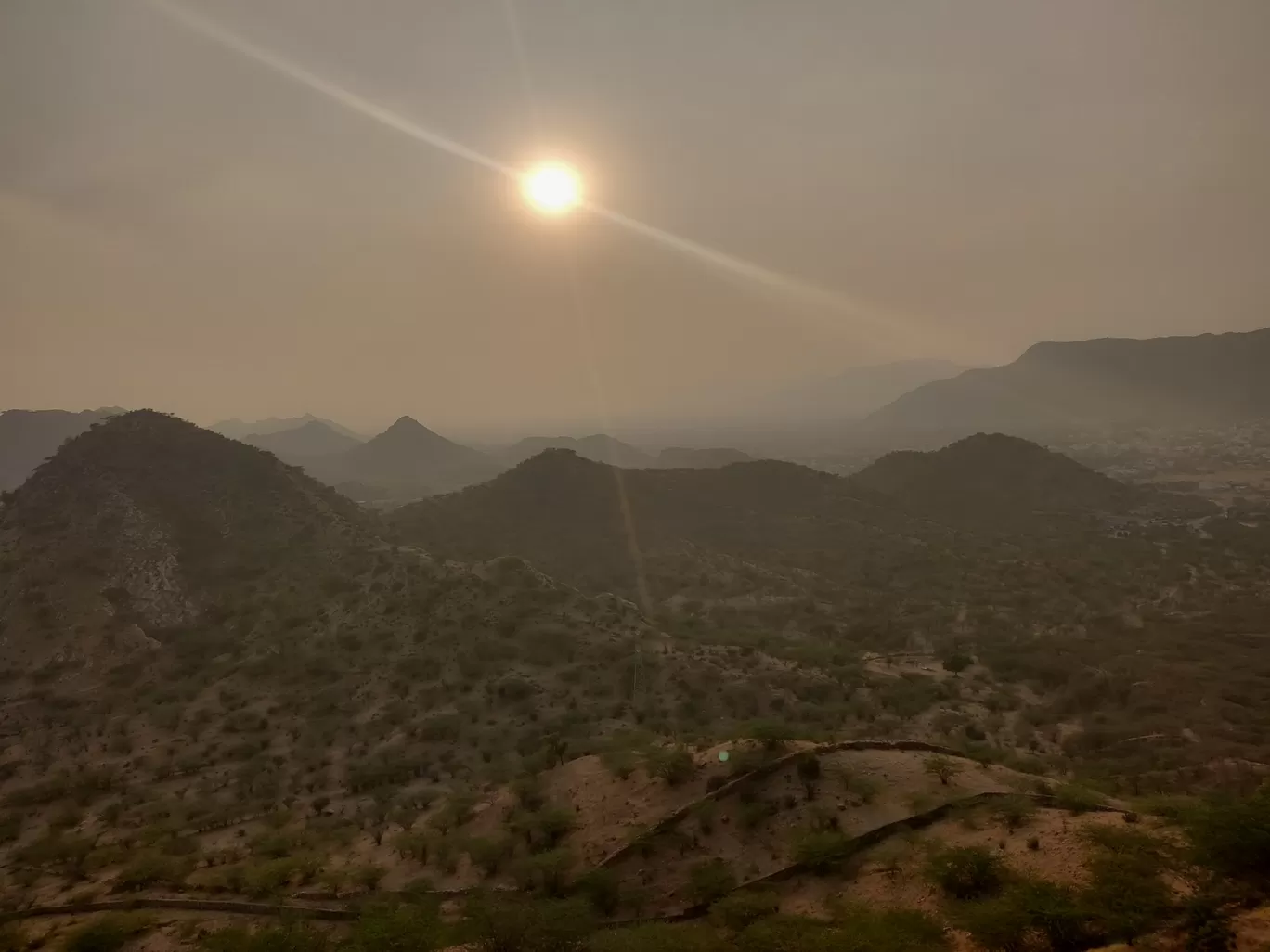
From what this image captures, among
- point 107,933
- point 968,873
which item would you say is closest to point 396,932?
point 107,933

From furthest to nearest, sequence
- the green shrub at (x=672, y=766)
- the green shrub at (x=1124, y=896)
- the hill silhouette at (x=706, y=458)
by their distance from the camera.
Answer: the hill silhouette at (x=706, y=458) < the green shrub at (x=672, y=766) < the green shrub at (x=1124, y=896)

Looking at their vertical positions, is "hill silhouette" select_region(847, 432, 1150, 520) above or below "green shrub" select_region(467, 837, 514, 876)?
above

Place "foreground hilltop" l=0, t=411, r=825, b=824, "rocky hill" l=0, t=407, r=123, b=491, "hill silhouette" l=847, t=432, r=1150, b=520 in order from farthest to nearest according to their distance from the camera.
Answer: "rocky hill" l=0, t=407, r=123, b=491 → "hill silhouette" l=847, t=432, r=1150, b=520 → "foreground hilltop" l=0, t=411, r=825, b=824

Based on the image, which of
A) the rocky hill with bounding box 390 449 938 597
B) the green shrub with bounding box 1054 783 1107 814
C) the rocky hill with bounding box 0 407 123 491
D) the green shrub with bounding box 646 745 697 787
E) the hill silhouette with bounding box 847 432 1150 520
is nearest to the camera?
the green shrub with bounding box 1054 783 1107 814

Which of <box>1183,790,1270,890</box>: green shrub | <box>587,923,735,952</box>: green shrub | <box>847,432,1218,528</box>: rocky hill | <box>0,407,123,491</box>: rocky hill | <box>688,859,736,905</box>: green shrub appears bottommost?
<box>688,859,736,905</box>: green shrub

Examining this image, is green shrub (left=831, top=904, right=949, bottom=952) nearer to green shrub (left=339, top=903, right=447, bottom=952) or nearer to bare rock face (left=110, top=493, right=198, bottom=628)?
green shrub (left=339, top=903, right=447, bottom=952)

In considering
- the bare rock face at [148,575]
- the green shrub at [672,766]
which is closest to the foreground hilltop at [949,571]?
the green shrub at [672,766]

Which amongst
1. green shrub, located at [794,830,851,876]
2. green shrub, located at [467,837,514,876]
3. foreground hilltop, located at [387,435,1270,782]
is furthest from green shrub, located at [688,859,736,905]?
foreground hilltop, located at [387,435,1270,782]

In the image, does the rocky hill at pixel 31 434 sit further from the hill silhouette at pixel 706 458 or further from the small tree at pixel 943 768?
the small tree at pixel 943 768
